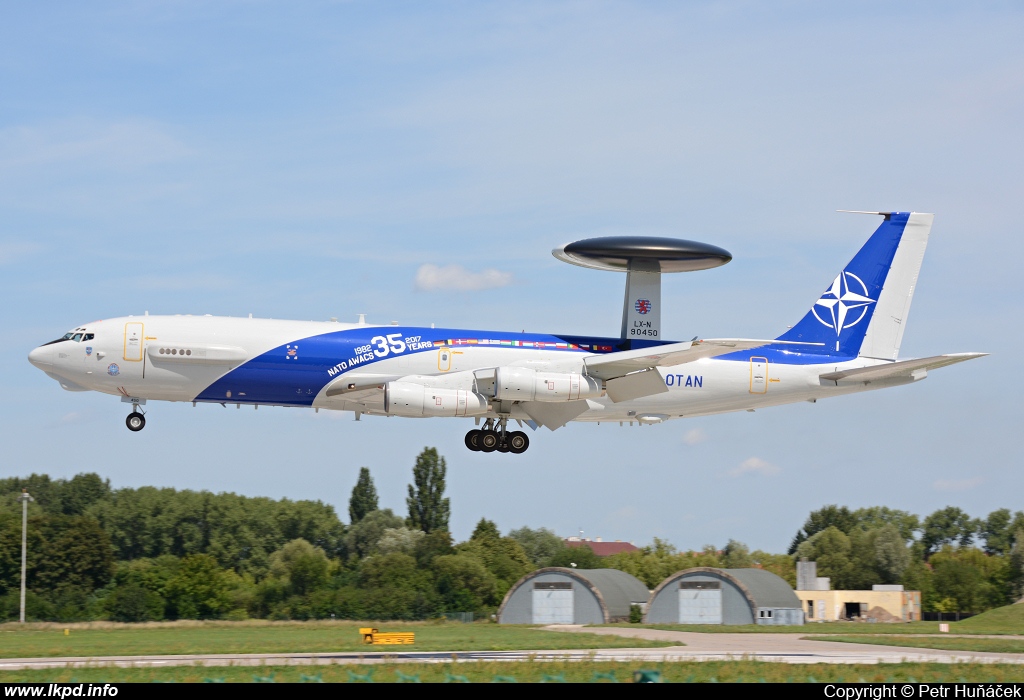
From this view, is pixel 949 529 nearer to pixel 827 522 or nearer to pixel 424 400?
pixel 827 522

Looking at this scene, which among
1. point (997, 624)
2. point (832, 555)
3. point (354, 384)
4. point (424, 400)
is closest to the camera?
point (424, 400)

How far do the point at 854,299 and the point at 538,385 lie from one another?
1537 centimetres

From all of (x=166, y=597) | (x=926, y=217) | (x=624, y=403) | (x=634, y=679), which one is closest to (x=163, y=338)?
(x=624, y=403)

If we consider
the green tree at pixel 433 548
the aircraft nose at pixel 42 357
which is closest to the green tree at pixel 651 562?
the green tree at pixel 433 548

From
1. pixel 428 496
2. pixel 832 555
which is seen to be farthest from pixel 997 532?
pixel 428 496

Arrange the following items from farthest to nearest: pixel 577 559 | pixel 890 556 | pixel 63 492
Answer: pixel 63 492 < pixel 890 556 < pixel 577 559

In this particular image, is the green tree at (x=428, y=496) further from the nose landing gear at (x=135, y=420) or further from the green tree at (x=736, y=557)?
the nose landing gear at (x=135, y=420)

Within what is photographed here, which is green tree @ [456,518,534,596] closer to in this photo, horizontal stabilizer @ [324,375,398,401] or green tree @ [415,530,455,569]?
green tree @ [415,530,455,569]

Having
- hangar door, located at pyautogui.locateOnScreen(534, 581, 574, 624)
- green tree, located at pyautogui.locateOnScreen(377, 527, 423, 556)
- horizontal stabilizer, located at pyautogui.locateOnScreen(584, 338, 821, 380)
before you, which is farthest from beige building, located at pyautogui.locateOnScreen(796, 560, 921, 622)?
horizontal stabilizer, located at pyautogui.locateOnScreen(584, 338, 821, 380)

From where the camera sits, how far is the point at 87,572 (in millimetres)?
91250

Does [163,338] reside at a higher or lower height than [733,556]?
higher

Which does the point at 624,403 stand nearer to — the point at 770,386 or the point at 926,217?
the point at 770,386

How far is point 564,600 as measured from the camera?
76.6m

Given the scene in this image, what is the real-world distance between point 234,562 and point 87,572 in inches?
946
